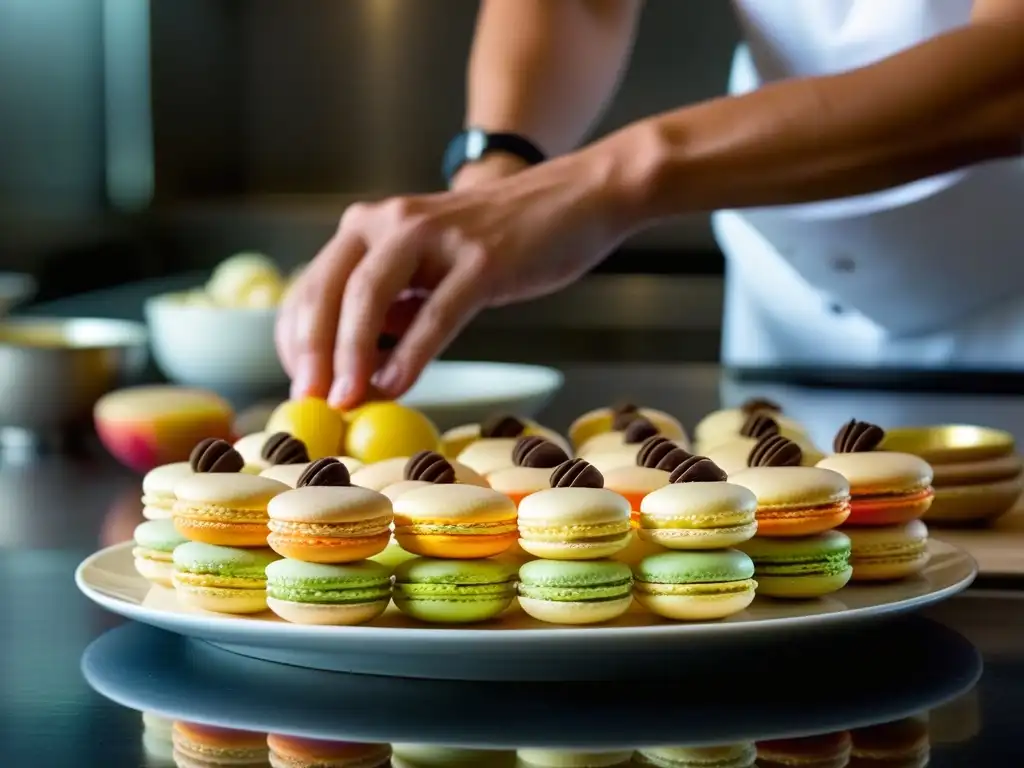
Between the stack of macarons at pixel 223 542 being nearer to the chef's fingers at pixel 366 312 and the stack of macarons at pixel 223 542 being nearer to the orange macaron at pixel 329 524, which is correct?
the orange macaron at pixel 329 524

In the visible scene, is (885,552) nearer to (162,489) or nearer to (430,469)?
(430,469)

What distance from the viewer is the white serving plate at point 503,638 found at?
1.92 feet

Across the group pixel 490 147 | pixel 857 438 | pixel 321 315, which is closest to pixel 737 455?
pixel 857 438

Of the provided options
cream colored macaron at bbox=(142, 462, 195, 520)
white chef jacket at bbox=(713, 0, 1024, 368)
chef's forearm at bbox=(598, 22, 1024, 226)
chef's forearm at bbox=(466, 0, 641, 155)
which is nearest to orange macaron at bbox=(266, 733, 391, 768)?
cream colored macaron at bbox=(142, 462, 195, 520)

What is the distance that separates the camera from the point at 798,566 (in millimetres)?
669

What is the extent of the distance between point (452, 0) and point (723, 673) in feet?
11.0

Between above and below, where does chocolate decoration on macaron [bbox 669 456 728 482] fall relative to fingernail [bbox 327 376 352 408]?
below

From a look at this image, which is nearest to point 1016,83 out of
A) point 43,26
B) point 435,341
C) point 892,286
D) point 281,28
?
point 435,341

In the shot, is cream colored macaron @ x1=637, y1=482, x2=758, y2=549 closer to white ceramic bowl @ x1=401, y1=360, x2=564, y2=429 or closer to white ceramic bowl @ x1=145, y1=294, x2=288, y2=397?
white ceramic bowl @ x1=401, y1=360, x2=564, y2=429

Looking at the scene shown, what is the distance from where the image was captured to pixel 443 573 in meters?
0.62

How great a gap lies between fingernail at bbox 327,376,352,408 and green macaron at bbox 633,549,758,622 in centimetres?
49

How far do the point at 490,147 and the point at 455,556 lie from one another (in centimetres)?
94

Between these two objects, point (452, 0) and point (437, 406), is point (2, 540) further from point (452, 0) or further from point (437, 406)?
point (452, 0)

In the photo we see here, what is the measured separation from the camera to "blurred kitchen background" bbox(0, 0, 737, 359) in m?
3.28
